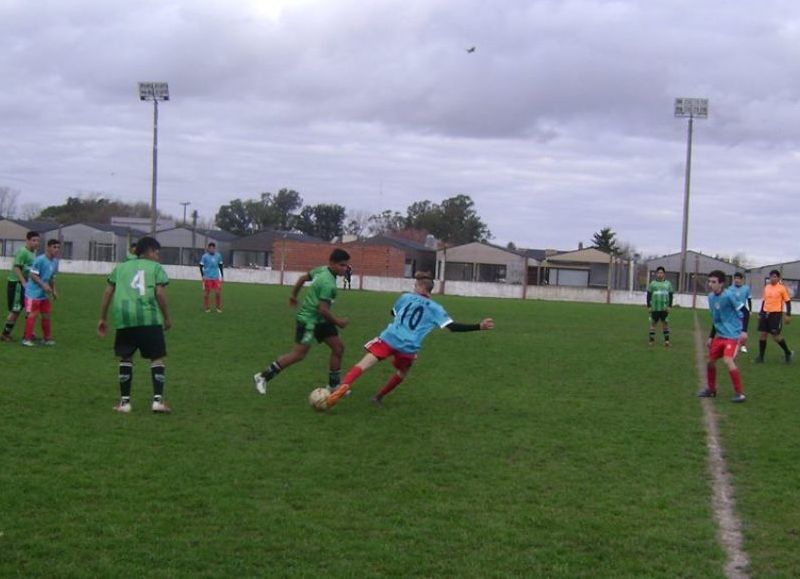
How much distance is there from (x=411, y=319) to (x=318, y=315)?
1078mm

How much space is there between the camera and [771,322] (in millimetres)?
18000

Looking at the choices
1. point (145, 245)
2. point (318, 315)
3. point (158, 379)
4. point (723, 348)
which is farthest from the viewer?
point (723, 348)

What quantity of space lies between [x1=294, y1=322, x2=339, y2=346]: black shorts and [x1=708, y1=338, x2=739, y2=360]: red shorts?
15.3 feet

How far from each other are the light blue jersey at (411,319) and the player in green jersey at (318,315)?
0.55m

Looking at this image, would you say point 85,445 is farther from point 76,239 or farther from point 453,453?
point 76,239

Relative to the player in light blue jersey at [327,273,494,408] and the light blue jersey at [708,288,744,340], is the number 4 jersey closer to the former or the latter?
the player in light blue jersey at [327,273,494,408]

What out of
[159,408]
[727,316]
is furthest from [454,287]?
[159,408]

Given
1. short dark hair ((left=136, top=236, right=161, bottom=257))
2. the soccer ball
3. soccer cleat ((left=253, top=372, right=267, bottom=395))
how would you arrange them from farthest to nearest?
1. soccer cleat ((left=253, top=372, right=267, bottom=395))
2. the soccer ball
3. short dark hair ((left=136, top=236, right=161, bottom=257))

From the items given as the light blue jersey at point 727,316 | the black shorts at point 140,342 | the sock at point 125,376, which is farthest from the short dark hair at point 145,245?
the light blue jersey at point 727,316

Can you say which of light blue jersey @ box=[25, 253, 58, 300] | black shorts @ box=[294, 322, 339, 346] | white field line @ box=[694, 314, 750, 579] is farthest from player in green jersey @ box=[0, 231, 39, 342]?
white field line @ box=[694, 314, 750, 579]

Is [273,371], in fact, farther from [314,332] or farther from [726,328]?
[726,328]

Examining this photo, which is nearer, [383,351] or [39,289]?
[383,351]

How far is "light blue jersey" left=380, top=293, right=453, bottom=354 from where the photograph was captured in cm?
1021

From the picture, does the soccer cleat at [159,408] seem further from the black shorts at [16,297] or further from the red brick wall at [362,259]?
the red brick wall at [362,259]
